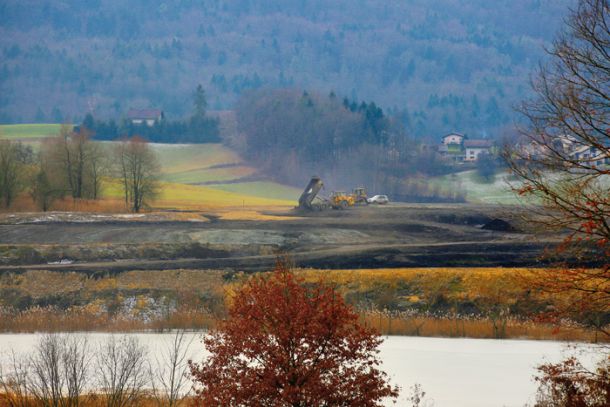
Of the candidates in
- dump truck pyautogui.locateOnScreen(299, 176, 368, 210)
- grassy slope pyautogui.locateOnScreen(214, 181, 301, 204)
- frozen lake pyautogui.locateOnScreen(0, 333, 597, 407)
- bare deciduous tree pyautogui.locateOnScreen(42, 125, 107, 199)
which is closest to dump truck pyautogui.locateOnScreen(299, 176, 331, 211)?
dump truck pyautogui.locateOnScreen(299, 176, 368, 210)

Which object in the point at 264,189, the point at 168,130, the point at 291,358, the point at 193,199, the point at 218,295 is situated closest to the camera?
the point at 291,358

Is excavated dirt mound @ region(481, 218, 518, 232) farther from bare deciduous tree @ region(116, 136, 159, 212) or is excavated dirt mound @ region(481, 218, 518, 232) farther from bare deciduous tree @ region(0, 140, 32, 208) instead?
bare deciduous tree @ region(0, 140, 32, 208)

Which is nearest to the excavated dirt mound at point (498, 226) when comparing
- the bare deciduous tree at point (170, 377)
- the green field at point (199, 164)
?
the bare deciduous tree at point (170, 377)

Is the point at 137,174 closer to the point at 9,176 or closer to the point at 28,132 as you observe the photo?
the point at 9,176

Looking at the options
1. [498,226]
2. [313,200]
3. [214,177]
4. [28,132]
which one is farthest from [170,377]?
[28,132]

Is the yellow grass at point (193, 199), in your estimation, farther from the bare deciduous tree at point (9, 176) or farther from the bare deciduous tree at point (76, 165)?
the bare deciduous tree at point (9, 176)

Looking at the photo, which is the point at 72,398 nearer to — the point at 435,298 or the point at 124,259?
the point at 435,298
